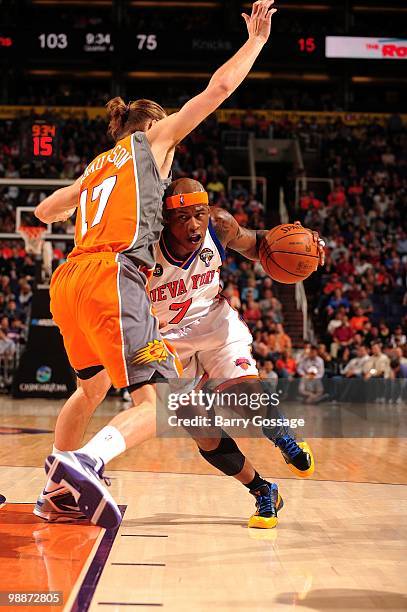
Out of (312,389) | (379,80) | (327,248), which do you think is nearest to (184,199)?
(312,389)

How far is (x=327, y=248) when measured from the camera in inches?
667

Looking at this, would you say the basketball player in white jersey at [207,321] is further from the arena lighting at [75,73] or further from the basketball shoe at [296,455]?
the arena lighting at [75,73]

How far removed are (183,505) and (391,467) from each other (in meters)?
2.43

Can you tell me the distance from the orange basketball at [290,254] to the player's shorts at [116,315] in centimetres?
116

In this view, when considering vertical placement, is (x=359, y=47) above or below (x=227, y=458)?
above

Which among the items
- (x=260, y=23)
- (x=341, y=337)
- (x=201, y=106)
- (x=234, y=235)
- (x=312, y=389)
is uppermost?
(x=260, y=23)

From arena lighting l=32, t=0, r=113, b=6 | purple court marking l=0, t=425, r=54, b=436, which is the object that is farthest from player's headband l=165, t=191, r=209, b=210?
arena lighting l=32, t=0, r=113, b=6

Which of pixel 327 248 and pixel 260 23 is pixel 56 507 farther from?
pixel 327 248

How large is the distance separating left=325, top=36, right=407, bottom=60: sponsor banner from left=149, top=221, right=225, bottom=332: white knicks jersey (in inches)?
699

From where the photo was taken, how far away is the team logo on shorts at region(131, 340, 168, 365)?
3.05 metres

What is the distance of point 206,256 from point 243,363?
0.61 metres

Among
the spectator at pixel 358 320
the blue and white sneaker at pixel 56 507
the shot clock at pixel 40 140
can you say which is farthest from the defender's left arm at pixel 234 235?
the spectator at pixel 358 320

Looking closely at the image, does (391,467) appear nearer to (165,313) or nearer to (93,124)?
(165,313)

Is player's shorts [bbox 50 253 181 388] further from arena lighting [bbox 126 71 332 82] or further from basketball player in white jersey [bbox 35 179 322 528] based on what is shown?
arena lighting [bbox 126 71 332 82]
